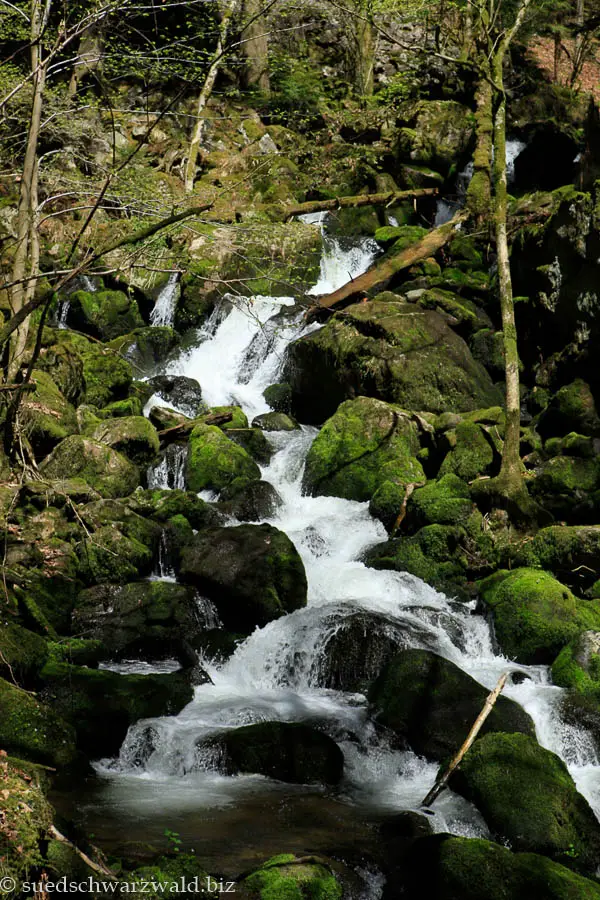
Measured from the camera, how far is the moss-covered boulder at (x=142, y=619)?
9.42 m

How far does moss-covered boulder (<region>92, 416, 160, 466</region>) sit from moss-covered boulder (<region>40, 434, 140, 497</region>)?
55cm

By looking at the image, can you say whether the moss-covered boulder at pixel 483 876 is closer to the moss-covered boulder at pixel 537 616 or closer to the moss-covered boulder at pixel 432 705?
the moss-covered boulder at pixel 432 705

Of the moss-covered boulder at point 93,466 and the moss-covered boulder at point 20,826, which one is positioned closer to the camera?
the moss-covered boulder at point 20,826

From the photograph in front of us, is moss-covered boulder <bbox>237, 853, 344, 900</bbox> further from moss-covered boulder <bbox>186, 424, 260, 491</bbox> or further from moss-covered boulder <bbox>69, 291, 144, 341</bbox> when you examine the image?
moss-covered boulder <bbox>69, 291, 144, 341</bbox>

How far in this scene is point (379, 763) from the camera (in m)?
7.39

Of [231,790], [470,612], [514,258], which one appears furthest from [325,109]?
[231,790]

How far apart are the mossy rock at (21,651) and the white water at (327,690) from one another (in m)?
1.22

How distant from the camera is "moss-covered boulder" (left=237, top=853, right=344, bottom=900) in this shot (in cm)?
461

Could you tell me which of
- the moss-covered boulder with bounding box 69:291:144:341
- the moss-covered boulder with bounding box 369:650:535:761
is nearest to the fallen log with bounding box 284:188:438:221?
the moss-covered boulder with bounding box 69:291:144:341

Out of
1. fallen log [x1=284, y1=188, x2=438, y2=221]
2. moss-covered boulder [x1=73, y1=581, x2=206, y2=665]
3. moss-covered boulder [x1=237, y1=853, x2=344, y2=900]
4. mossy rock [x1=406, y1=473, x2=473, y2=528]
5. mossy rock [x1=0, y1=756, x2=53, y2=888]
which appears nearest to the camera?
mossy rock [x1=0, y1=756, x2=53, y2=888]

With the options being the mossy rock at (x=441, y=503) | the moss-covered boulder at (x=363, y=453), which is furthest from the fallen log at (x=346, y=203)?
the mossy rock at (x=441, y=503)

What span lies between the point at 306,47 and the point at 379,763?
30030mm

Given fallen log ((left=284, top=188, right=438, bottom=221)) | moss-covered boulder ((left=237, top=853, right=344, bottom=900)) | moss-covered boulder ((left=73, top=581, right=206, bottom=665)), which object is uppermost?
fallen log ((left=284, top=188, right=438, bottom=221))

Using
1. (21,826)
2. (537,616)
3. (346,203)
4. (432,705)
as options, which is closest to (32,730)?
(21,826)
